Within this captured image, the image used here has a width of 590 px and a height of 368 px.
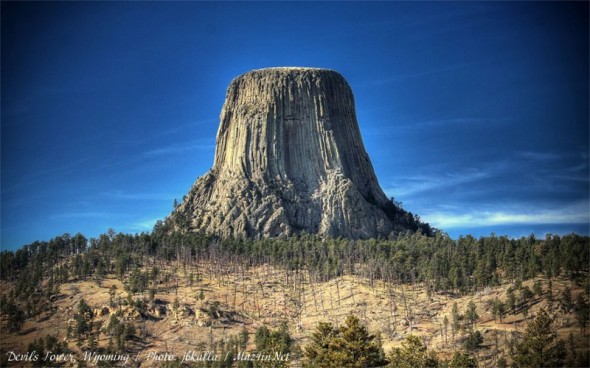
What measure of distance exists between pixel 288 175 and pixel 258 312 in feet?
240

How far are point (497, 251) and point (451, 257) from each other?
9047mm

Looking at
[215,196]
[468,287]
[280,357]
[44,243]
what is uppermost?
[215,196]

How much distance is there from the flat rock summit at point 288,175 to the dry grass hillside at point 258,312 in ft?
129

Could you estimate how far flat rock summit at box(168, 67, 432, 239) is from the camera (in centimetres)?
17825

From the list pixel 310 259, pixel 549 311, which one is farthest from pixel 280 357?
pixel 310 259

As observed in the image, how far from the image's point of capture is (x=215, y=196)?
7352 inches

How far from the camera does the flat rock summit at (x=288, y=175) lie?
17825 cm

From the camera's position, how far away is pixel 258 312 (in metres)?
Result: 121

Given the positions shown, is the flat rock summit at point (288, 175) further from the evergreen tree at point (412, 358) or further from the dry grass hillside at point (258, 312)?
the evergreen tree at point (412, 358)

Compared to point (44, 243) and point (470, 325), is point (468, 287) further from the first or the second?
point (44, 243)

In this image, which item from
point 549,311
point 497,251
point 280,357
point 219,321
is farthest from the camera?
point 497,251

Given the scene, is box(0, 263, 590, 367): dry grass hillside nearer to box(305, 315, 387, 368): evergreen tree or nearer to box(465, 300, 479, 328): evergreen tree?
box(465, 300, 479, 328): evergreen tree

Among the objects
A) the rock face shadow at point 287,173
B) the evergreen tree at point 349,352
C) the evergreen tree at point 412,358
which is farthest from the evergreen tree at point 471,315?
the rock face shadow at point 287,173

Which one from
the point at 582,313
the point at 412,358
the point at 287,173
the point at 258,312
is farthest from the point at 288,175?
the point at 412,358
